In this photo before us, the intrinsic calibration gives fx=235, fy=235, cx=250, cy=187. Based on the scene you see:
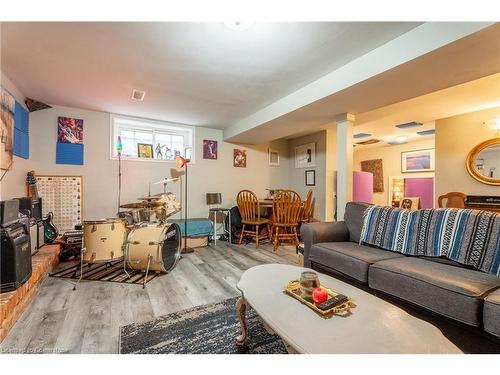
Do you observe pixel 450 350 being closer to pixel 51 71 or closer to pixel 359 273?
pixel 359 273

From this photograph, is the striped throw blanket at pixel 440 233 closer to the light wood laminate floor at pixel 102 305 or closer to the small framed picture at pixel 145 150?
the light wood laminate floor at pixel 102 305

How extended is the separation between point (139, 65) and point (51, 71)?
0.96 meters

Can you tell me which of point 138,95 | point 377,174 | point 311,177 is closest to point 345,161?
point 311,177

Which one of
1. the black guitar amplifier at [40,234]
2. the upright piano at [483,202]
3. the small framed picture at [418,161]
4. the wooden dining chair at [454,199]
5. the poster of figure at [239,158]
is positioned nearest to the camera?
the black guitar amplifier at [40,234]

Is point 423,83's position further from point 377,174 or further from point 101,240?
point 377,174

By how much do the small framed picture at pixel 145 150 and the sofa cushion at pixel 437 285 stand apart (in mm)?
3733

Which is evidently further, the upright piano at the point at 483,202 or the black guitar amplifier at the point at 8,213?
the upright piano at the point at 483,202

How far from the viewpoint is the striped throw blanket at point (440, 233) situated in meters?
1.67

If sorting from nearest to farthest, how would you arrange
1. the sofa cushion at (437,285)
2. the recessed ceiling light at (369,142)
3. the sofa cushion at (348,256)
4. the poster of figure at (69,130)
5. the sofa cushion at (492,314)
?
the sofa cushion at (492,314)
the sofa cushion at (437,285)
the sofa cushion at (348,256)
the poster of figure at (69,130)
the recessed ceiling light at (369,142)

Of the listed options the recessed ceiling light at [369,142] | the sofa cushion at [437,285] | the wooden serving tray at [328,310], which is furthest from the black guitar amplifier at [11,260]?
the recessed ceiling light at [369,142]

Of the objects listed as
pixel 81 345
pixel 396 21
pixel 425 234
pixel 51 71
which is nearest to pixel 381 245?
pixel 425 234

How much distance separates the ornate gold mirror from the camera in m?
3.33

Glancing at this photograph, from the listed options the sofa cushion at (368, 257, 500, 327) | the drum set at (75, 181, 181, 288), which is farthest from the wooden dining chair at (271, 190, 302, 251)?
the sofa cushion at (368, 257, 500, 327)

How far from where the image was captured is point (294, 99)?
2.85 metres
